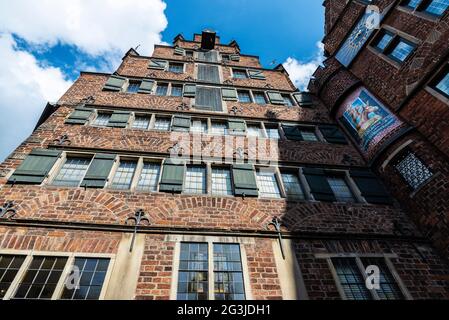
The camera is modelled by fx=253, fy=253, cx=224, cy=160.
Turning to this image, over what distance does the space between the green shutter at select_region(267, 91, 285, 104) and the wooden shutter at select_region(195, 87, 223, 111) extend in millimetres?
2373

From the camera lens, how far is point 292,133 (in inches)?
377

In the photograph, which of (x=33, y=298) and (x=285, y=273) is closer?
(x=33, y=298)

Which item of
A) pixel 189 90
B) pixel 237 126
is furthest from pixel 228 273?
pixel 189 90

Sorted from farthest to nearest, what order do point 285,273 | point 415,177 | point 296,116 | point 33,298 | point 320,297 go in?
point 296,116, point 415,177, point 285,273, point 320,297, point 33,298

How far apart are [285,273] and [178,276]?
213cm

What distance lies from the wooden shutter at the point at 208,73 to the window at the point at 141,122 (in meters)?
4.35

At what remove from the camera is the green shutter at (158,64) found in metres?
12.8

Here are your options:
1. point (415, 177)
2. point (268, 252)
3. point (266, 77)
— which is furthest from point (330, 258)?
point (266, 77)

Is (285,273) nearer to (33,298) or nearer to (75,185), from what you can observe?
(33,298)

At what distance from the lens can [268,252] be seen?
5.49 metres

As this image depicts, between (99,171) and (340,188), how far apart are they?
7076 millimetres

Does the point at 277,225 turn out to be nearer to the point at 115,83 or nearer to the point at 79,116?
the point at 79,116

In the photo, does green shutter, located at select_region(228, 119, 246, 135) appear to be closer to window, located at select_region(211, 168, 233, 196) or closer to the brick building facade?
the brick building facade
